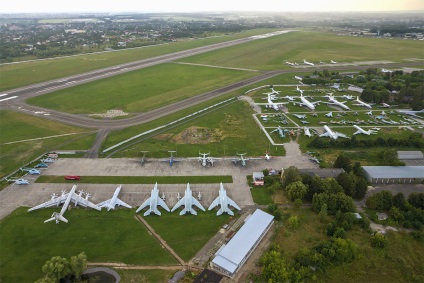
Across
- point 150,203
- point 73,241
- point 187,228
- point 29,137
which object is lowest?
point 73,241

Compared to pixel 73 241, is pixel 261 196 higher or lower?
higher

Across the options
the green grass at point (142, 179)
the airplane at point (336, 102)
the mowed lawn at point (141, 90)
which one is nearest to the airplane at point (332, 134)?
the airplane at point (336, 102)

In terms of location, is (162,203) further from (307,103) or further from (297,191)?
(307,103)

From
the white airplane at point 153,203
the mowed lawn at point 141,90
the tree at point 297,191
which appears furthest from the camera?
the mowed lawn at point 141,90

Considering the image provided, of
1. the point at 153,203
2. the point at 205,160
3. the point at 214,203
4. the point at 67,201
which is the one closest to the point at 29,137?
the point at 67,201

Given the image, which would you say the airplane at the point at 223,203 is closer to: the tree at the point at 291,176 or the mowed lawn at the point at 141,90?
the tree at the point at 291,176

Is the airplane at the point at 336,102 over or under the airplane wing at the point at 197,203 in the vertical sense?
over

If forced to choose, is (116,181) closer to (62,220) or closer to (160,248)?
(62,220)
